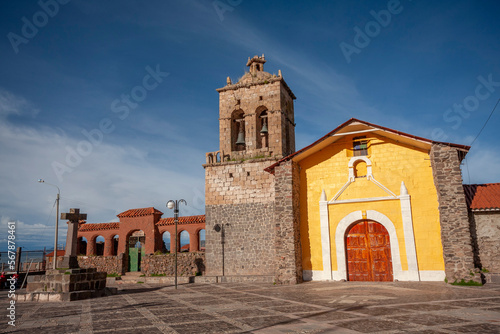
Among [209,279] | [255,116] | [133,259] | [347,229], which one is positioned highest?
[255,116]

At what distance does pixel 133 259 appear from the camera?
23.4 metres

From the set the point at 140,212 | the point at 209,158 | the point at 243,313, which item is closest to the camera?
the point at 243,313

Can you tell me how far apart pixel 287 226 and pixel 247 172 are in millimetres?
4367

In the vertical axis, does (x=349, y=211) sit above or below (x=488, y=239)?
above

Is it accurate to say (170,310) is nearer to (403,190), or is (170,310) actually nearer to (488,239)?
(403,190)

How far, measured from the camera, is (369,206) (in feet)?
44.7

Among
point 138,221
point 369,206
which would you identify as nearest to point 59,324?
point 369,206

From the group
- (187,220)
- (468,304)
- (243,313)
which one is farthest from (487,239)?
(187,220)

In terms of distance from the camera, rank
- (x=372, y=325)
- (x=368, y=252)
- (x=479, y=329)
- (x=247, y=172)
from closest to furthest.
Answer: (x=479, y=329) < (x=372, y=325) < (x=368, y=252) < (x=247, y=172)

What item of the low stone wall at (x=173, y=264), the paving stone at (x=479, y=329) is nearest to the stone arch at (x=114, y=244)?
the low stone wall at (x=173, y=264)

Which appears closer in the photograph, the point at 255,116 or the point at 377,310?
the point at 377,310

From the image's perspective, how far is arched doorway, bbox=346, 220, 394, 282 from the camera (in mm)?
13117

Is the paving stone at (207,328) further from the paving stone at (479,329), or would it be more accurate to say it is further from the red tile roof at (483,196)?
the red tile roof at (483,196)

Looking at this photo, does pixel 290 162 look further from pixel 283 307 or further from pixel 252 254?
pixel 283 307
